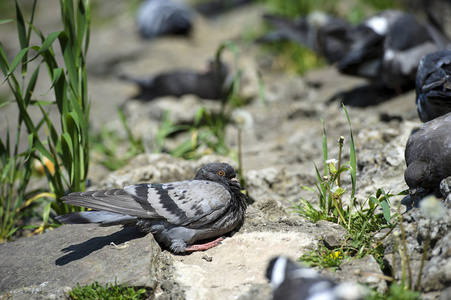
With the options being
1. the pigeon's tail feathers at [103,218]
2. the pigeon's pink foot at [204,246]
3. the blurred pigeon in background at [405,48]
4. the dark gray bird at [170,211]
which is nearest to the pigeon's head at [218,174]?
the dark gray bird at [170,211]

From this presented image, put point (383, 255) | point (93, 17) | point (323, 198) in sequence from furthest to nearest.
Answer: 1. point (93, 17)
2. point (323, 198)
3. point (383, 255)

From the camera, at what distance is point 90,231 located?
331 cm

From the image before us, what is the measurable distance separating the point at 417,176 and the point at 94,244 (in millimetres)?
2105

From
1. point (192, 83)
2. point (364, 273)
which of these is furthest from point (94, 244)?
point (192, 83)

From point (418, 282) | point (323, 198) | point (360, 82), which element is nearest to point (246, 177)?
point (323, 198)

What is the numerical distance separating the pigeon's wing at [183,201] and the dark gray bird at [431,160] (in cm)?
116

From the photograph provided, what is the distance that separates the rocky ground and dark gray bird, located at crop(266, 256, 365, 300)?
187 mm

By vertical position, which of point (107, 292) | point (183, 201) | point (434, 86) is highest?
point (434, 86)

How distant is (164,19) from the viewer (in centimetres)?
966

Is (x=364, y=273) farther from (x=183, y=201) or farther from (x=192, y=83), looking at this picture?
(x=192, y=83)

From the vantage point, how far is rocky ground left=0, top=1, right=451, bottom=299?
253cm

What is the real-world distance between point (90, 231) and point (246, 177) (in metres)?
1.46

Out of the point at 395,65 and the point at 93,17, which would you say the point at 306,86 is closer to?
the point at 395,65

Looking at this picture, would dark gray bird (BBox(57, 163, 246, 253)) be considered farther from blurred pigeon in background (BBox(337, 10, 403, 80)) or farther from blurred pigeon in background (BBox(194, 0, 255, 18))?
blurred pigeon in background (BBox(194, 0, 255, 18))
